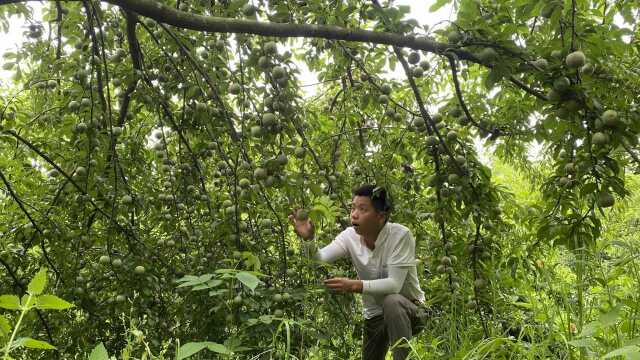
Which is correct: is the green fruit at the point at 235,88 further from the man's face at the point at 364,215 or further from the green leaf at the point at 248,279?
the green leaf at the point at 248,279

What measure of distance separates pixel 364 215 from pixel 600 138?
152cm

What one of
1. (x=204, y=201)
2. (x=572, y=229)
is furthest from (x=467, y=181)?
(x=204, y=201)

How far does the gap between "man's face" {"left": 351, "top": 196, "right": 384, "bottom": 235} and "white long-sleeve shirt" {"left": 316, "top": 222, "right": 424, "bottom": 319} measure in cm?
10

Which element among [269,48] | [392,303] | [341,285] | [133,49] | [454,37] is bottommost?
[392,303]

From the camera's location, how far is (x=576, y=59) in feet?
6.38

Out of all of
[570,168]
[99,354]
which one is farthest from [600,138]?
[99,354]

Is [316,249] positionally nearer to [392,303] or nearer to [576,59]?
[392,303]

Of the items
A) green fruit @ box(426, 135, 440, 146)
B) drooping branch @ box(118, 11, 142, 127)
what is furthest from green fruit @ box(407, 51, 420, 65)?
drooping branch @ box(118, 11, 142, 127)

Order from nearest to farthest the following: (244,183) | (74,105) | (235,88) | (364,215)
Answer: (244,183)
(235,88)
(74,105)
(364,215)

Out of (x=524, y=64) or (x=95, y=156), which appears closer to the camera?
(x=524, y=64)

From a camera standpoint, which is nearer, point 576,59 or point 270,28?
point 576,59

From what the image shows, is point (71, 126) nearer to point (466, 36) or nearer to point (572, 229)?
point (466, 36)

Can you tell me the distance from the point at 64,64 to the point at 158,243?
1324mm

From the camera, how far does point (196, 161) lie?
347cm
